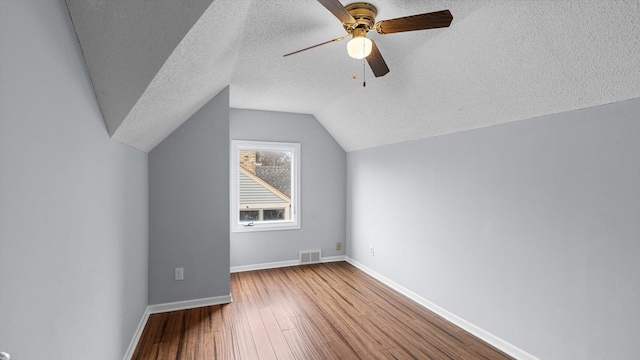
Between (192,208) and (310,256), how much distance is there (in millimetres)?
2185

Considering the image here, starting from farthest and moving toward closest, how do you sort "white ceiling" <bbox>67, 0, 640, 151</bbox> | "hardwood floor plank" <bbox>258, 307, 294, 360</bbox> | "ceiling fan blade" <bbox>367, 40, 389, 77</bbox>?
"hardwood floor plank" <bbox>258, 307, 294, 360</bbox>
"ceiling fan blade" <bbox>367, 40, 389, 77</bbox>
"white ceiling" <bbox>67, 0, 640, 151</bbox>

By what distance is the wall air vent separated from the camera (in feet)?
15.3

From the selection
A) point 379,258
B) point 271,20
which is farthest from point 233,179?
point 271,20

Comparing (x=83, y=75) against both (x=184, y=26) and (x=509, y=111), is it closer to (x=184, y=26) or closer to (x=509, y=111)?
(x=184, y=26)

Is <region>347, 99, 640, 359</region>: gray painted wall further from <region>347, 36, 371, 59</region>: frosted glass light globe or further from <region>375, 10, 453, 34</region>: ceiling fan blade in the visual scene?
<region>347, 36, 371, 59</region>: frosted glass light globe

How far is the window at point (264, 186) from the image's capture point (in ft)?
14.4

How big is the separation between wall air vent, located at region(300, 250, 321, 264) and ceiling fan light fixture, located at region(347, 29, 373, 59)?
3414 mm

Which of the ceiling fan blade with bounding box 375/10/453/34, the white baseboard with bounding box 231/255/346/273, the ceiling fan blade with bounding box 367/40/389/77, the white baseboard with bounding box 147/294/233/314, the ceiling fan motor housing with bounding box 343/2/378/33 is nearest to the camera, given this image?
the ceiling fan blade with bounding box 375/10/453/34

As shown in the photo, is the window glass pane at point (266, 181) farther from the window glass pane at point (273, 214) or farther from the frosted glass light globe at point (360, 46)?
the frosted glass light globe at point (360, 46)

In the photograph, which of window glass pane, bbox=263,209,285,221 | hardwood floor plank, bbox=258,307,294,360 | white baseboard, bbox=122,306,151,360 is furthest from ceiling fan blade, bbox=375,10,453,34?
window glass pane, bbox=263,209,285,221

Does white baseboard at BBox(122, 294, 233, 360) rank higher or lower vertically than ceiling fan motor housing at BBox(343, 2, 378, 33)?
lower

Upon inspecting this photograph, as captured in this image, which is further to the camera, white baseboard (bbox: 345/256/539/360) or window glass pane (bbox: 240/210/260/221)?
window glass pane (bbox: 240/210/260/221)

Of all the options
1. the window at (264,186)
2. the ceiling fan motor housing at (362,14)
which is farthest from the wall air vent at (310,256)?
the ceiling fan motor housing at (362,14)

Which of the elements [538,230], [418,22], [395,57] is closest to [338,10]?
[418,22]
